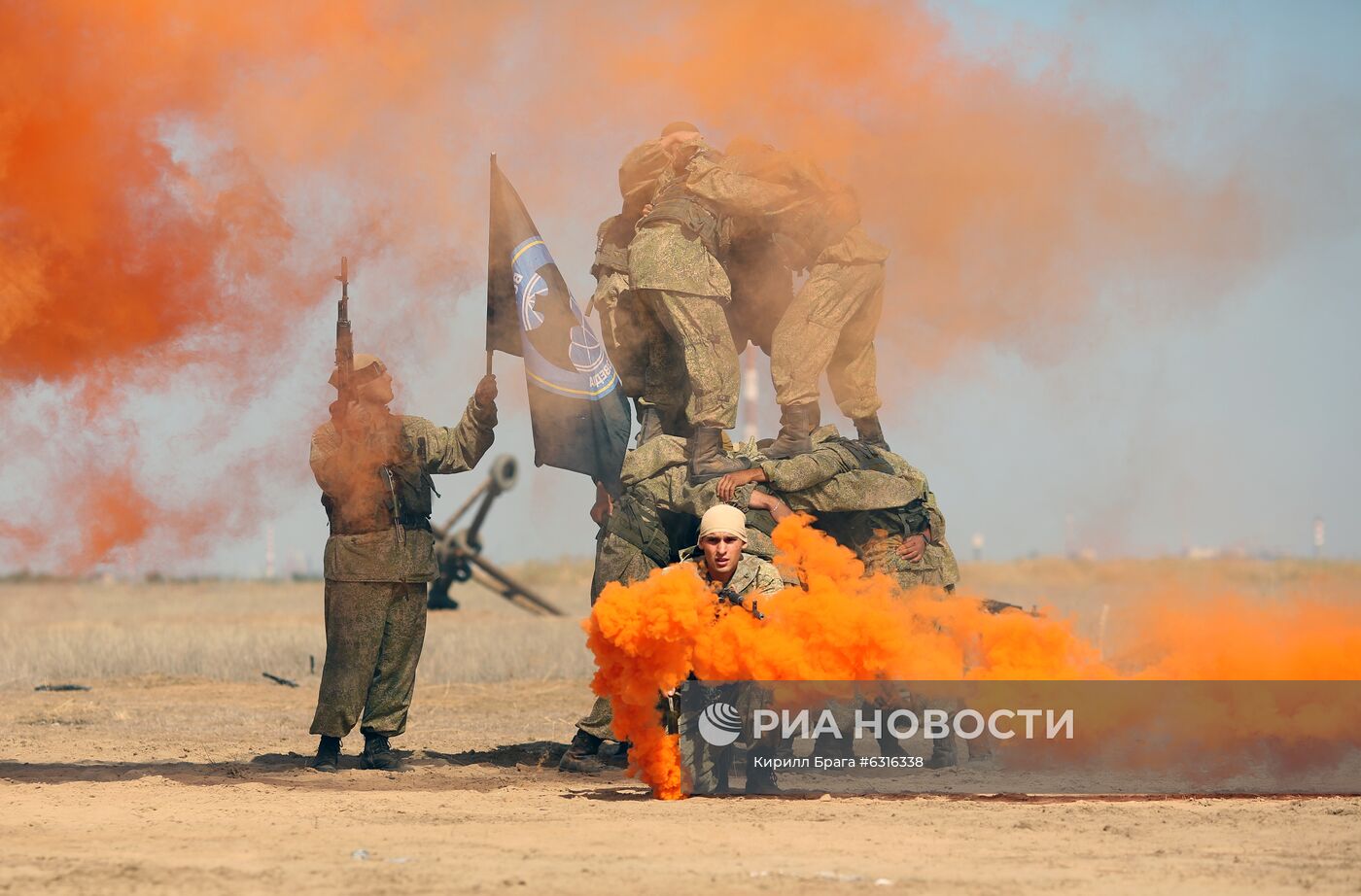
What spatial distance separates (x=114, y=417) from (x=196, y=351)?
640 mm

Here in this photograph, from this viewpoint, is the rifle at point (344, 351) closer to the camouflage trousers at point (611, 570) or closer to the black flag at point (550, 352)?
the black flag at point (550, 352)

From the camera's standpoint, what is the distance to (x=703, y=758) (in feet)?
32.9

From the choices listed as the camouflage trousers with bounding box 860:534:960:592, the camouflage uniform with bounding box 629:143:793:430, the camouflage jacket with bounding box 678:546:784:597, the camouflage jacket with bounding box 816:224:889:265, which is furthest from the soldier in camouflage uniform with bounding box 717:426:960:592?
the camouflage jacket with bounding box 678:546:784:597

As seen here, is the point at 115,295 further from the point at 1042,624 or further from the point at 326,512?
the point at 1042,624

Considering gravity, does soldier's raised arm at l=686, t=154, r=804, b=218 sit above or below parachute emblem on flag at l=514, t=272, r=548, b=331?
above

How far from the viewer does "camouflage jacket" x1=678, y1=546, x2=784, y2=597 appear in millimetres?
10273

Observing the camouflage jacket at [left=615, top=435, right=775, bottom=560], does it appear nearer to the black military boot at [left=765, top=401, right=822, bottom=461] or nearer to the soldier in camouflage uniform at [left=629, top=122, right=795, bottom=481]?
the soldier in camouflage uniform at [left=629, top=122, right=795, bottom=481]

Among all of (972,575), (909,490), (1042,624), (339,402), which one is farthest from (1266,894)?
(972,575)

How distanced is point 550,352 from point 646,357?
65 cm

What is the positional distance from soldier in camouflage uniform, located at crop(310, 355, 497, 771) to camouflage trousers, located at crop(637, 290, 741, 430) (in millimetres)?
1267

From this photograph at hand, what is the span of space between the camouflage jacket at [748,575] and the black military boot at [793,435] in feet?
6.02

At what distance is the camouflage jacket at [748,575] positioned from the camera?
33.7 feet

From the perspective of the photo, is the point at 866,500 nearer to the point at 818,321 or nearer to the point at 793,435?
the point at 793,435

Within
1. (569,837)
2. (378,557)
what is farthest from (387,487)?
(569,837)
